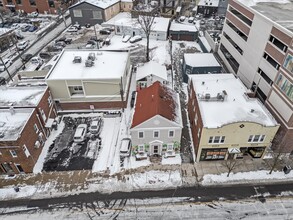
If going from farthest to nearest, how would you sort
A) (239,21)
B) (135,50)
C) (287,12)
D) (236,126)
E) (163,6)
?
1. (163,6)
2. (135,50)
3. (239,21)
4. (287,12)
5. (236,126)

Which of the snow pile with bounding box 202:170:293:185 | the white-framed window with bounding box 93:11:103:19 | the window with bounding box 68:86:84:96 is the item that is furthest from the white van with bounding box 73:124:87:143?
the white-framed window with bounding box 93:11:103:19

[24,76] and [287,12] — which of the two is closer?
[287,12]

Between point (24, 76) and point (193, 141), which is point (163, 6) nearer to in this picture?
point (24, 76)

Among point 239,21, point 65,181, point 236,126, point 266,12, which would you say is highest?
point 266,12

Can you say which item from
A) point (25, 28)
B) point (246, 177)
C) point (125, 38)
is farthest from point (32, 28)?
point (246, 177)

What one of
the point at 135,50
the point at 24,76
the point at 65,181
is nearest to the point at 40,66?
the point at 24,76

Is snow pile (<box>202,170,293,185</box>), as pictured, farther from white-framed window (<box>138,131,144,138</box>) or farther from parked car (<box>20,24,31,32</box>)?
parked car (<box>20,24,31,32</box>)

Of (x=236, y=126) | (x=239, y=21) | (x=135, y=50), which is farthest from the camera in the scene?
(x=135, y=50)
